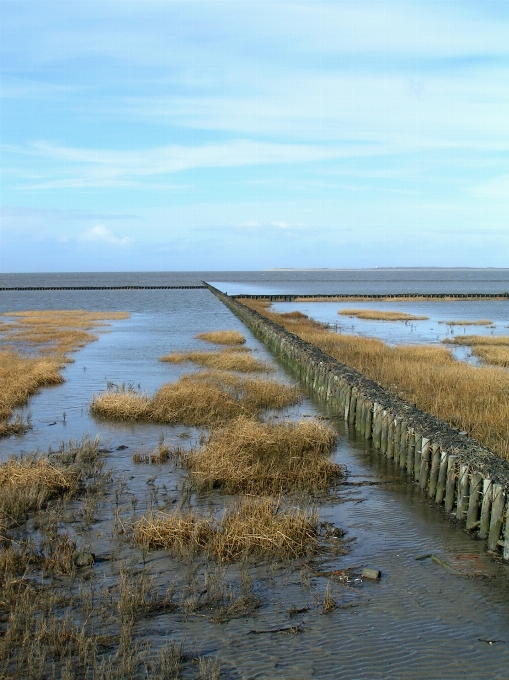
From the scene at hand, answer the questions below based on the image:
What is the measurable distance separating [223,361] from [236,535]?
1615 centimetres

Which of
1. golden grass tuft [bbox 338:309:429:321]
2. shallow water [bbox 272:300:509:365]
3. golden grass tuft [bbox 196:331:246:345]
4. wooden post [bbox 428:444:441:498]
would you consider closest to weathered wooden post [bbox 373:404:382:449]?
wooden post [bbox 428:444:441:498]

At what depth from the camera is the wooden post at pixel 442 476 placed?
10.4m

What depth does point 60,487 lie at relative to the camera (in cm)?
1075

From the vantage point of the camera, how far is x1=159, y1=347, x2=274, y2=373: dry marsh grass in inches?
943

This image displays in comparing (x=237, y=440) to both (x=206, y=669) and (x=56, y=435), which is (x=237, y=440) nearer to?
(x=56, y=435)

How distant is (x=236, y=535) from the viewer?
859 cm

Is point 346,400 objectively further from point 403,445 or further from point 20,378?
point 20,378

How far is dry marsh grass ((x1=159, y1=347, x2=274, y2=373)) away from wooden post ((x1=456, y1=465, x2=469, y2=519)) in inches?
555

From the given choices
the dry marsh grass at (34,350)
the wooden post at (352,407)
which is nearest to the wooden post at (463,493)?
the wooden post at (352,407)

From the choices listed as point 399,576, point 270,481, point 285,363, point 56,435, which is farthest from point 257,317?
point 399,576

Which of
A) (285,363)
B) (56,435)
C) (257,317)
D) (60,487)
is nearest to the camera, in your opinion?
(60,487)

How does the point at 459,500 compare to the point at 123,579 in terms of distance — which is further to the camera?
the point at 459,500

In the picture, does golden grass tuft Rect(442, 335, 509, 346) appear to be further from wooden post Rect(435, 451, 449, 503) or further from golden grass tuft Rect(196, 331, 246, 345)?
wooden post Rect(435, 451, 449, 503)

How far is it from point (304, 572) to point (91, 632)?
2.53 meters
